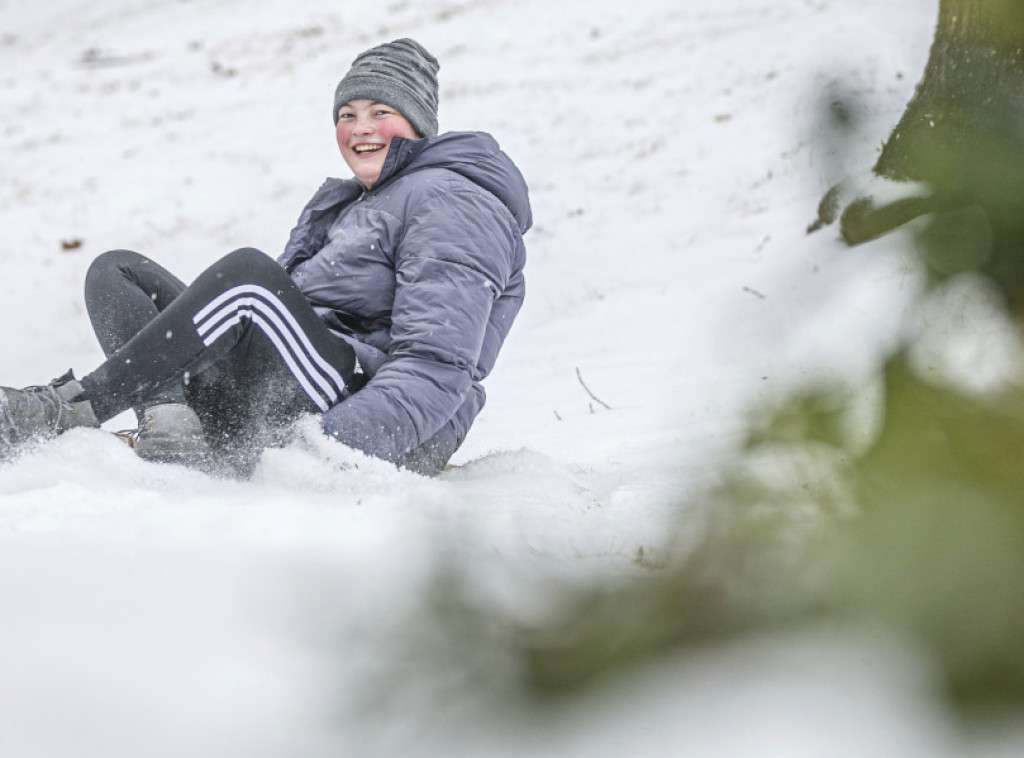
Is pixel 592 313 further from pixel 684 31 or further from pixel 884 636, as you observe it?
pixel 684 31

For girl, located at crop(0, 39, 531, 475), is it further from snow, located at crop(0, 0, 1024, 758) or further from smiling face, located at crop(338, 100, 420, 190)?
snow, located at crop(0, 0, 1024, 758)

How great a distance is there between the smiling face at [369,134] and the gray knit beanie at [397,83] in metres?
0.03

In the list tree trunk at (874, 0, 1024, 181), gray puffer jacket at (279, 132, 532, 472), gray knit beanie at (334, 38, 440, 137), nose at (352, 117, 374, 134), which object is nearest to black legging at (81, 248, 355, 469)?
gray puffer jacket at (279, 132, 532, 472)

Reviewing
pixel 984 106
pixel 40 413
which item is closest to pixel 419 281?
pixel 40 413

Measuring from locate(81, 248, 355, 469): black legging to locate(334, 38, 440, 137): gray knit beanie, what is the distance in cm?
88

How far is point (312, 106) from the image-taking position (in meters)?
12.4

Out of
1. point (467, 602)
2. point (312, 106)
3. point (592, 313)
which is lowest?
point (592, 313)

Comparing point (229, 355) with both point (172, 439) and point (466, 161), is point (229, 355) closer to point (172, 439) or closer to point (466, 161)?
point (172, 439)

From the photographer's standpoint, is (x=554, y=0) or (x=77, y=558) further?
(x=554, y=0)

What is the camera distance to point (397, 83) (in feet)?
11.1

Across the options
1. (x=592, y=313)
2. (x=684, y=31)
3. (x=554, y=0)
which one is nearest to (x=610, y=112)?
(x=684, y=31)

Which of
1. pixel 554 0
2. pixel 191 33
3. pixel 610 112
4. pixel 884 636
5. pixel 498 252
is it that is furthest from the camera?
pixel 191 33

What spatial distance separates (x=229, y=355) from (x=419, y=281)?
63 cm

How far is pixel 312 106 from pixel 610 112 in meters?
4.12
